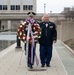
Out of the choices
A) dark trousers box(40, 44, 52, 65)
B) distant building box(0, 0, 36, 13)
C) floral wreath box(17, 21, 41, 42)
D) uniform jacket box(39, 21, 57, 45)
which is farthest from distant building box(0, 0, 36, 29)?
floral wreath box(17, 21, 41, 42)

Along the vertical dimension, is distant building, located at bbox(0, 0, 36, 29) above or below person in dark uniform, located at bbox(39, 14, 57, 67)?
above

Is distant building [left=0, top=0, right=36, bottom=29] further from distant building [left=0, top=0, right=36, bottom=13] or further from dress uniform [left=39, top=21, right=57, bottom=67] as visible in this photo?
dress uniform [left=39, top=21, right=57, bottom=67]

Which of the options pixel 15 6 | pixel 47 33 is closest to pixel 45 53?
pixel 47 33

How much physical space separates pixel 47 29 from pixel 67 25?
50.7 ft

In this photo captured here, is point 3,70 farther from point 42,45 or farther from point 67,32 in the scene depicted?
point 67,32

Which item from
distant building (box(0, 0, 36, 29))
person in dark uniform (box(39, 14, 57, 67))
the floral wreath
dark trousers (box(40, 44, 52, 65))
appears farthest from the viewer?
distant building (box(0, 0, 36, 29))

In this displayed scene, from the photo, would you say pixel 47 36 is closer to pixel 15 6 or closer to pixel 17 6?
pixel 17 6

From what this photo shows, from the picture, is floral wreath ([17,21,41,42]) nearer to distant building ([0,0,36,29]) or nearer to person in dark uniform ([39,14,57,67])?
person in dark uniform ([39,14,57,67])


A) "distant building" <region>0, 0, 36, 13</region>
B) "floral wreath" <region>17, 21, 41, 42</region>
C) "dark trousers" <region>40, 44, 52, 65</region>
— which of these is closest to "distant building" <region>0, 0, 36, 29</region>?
"distant building" <region>0, 0, 36, 13</region>

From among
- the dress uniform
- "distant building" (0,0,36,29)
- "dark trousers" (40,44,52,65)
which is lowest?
"dark trousers" (40,44,52,65)

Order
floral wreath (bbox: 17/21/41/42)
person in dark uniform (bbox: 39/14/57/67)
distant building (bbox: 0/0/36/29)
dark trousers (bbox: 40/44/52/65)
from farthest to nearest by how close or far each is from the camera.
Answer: distant building (bbox: 0/0/36/29) < dark trousers (bbox: 40/44/52/65) < person in dark uniform (bbox: 39/14/57/67) < floral wreath (bbox: 17/21/41/42)

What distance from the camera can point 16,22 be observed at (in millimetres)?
133500

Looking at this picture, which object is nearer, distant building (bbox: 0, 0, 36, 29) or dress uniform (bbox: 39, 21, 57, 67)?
dress uniform (bbox: 39, 21, 57, 67)

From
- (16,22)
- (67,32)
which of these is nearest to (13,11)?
(16,22)
